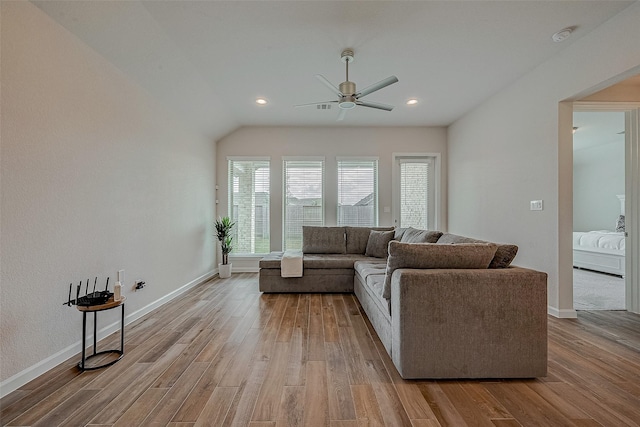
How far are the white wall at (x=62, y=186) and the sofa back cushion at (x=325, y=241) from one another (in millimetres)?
2271

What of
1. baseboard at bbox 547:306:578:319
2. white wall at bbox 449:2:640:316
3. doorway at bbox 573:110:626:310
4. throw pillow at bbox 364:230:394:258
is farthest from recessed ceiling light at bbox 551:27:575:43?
throw pillow at bbox 364:230:394:258

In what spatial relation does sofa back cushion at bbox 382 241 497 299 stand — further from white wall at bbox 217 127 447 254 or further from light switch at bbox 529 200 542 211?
white wall at bbox 217 127 447 254

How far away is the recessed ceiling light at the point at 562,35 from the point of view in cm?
251

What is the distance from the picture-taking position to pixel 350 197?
553cm

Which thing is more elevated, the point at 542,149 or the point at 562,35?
the point at 562,35

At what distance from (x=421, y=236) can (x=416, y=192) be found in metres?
2.38

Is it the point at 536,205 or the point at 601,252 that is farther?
the point at 601,252

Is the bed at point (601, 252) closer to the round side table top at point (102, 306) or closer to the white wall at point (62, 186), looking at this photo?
the round side table top at point (102, 306)

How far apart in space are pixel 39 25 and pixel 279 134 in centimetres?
374

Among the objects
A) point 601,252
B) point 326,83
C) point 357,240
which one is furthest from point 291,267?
point 601,252

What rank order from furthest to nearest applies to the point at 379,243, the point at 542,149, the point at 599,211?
the point at 599,211, the point at 379,243, the point at 542,149

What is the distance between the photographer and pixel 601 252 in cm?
488

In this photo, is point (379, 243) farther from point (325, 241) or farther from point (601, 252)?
point (601, 252)

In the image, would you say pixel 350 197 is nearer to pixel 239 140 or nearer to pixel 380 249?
pixel 380 249
